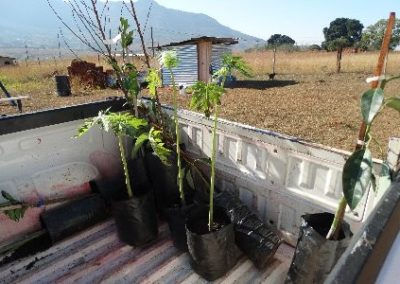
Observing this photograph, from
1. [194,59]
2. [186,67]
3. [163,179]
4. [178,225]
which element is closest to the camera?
[178,225]

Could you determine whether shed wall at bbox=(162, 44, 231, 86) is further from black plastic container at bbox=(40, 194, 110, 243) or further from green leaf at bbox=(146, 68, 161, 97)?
green leaf at bbox=(146, 68, 161, 97)

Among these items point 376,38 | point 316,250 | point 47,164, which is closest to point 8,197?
point 47,164

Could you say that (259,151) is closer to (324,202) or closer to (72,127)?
(324,202)

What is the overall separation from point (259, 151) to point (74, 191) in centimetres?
190

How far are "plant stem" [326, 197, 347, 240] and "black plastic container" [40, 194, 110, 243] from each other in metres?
2.19

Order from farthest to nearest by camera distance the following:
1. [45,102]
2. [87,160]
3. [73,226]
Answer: [45,102]
[87,160]
[73,226]

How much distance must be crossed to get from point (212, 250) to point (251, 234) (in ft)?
1.26

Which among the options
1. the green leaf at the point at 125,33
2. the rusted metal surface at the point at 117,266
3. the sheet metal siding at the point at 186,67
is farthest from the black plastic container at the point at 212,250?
the sheet metal siding at the point at 186,67

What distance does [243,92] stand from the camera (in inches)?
505

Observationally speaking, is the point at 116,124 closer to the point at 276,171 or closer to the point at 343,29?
the point at 276,171

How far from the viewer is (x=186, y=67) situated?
48.9 ft

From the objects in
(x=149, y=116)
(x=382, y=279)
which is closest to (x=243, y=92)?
(x=149, y=116)

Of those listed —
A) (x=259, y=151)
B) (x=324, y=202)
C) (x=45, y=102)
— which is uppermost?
(x=259, y=151)

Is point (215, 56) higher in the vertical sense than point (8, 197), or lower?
higher
